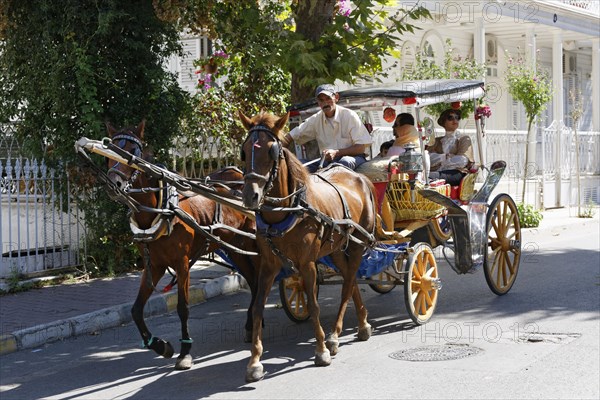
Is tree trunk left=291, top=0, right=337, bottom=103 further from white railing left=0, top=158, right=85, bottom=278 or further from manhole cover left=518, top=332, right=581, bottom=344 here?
manhole cover left=518, top=332, right=581, bottom=344

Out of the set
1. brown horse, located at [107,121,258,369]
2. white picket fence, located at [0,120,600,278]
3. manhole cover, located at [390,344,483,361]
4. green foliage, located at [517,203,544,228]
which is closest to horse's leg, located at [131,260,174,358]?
brown horse, located at [107,121,258,369]

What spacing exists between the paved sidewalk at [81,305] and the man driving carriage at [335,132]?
115 inches

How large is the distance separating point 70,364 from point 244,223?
7.05 feet

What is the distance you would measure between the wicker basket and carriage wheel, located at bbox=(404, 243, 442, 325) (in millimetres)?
380

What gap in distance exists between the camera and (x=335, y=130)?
29.2 feet

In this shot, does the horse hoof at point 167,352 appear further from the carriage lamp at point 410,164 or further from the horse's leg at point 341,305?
the carriage lamp at point 410,164

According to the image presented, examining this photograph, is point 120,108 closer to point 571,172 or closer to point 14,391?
Answer: point 14,391

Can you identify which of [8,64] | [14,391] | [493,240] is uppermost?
[8,64]

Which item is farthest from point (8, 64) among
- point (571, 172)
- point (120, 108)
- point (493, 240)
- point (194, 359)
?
point (571, 172)

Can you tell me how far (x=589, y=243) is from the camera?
1551cm

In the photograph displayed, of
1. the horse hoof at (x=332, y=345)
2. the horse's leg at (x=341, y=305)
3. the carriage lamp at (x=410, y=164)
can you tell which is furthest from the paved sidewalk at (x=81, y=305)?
the carriage lamp at (x=410, y=164)

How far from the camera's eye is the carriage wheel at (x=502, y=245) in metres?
10.4

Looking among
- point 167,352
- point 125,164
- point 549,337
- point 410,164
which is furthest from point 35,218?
point 549,337

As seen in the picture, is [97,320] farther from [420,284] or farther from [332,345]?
[420,284]
